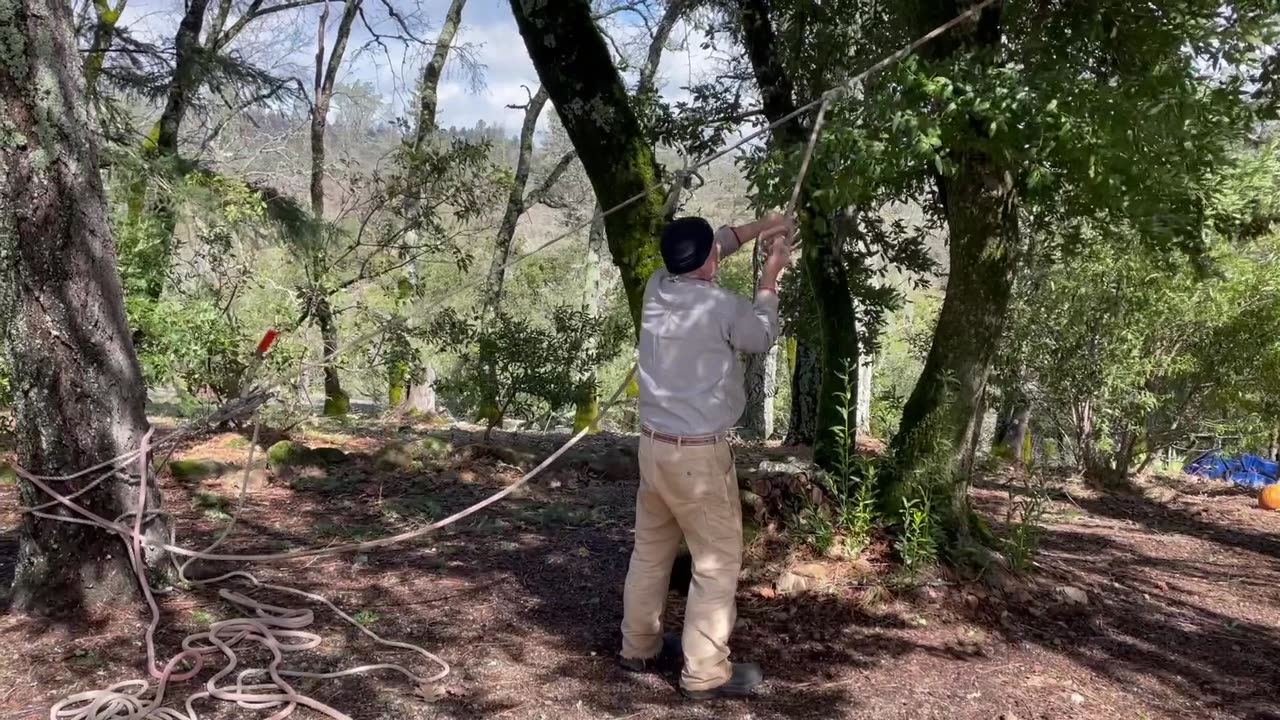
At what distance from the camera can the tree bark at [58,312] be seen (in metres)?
3.58

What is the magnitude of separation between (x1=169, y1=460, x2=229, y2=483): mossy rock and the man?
4.84m

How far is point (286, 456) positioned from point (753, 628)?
468 centimetres

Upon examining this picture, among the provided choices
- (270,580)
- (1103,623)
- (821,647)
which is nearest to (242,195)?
(270,580)

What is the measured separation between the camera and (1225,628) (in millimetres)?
4414

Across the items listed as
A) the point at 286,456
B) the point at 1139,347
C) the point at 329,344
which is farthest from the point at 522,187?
the point at 1139,347

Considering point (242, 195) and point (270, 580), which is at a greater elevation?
point (242, 195)

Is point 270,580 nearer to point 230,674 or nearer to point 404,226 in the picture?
point 230,674

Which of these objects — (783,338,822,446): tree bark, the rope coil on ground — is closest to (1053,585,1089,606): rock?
the rope coil on ground

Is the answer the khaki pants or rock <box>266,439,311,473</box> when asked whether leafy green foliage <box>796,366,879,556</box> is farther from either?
rock <box>266,439,311,473</box>

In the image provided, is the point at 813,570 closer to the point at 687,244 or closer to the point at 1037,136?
the point at 687,244

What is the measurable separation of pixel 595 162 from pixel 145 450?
7.88 ft

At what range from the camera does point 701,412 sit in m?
3.27

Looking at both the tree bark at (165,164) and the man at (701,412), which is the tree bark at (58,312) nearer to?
the man at (701,412)

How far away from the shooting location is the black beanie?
335 cm
